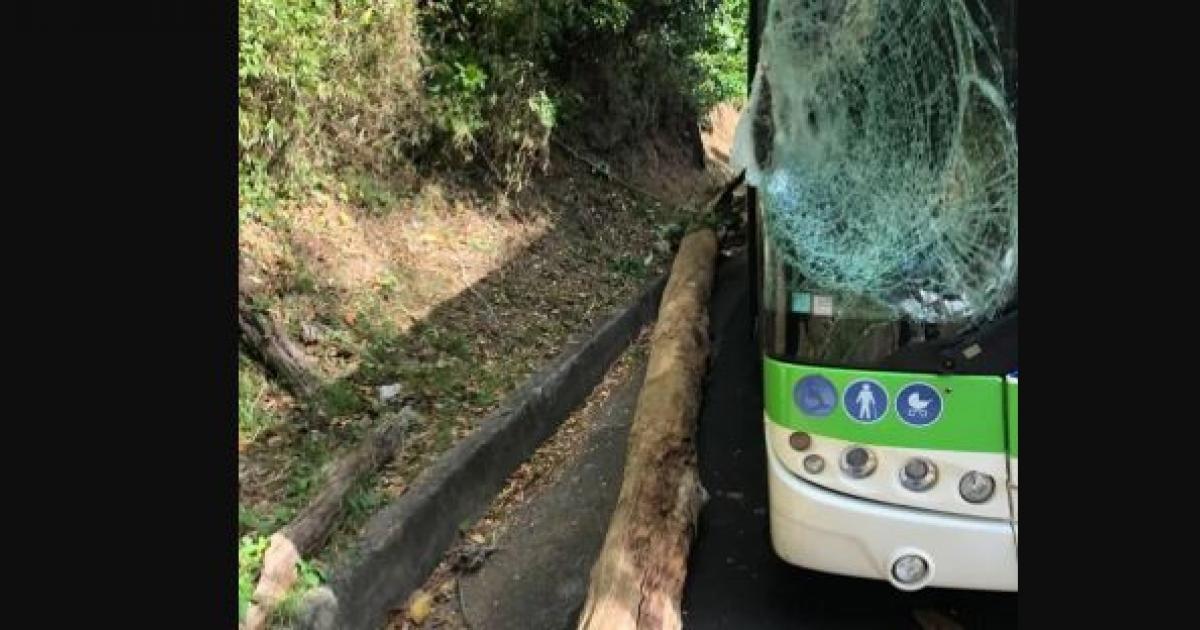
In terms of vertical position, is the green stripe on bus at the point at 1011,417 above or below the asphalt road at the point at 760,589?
above

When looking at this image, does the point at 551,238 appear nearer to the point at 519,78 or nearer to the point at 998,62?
the point at 519,78

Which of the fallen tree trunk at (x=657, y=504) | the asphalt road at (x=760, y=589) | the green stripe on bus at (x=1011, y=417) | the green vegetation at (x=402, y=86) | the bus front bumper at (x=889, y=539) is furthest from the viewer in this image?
the green vegetation at (x=402, y=86)

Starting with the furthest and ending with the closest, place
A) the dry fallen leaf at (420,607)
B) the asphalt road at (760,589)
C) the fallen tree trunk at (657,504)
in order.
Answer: the dry fallen leaf at (420,607)
the asphalt road at (760,589)
the fallen tree trunk at (657,504)

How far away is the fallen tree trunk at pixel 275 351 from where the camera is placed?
4836 millimetres

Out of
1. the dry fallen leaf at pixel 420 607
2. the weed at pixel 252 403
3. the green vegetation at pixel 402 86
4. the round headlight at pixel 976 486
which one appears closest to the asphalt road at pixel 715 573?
the dry fallen leaf at pixel 420 607

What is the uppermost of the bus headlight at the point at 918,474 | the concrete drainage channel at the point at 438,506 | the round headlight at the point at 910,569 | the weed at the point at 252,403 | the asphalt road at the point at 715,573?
the bus headlight at the point at 918,474

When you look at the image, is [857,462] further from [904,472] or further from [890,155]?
[890,155]

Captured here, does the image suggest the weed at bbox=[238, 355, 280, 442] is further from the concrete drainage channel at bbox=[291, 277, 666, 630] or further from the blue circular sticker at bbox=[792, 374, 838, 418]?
the blue circular sticker at bbox=[792, 374, 838, 418]

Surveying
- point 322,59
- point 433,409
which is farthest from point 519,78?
point 433,409

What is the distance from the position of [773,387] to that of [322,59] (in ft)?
14.3

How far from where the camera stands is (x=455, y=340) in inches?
243

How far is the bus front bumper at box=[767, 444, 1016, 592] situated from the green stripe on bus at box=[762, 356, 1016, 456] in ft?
0.77

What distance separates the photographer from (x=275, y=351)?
15.9ft

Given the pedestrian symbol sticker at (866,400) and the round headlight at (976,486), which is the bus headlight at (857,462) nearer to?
the pedestrian symbol sticker at (866,400)
